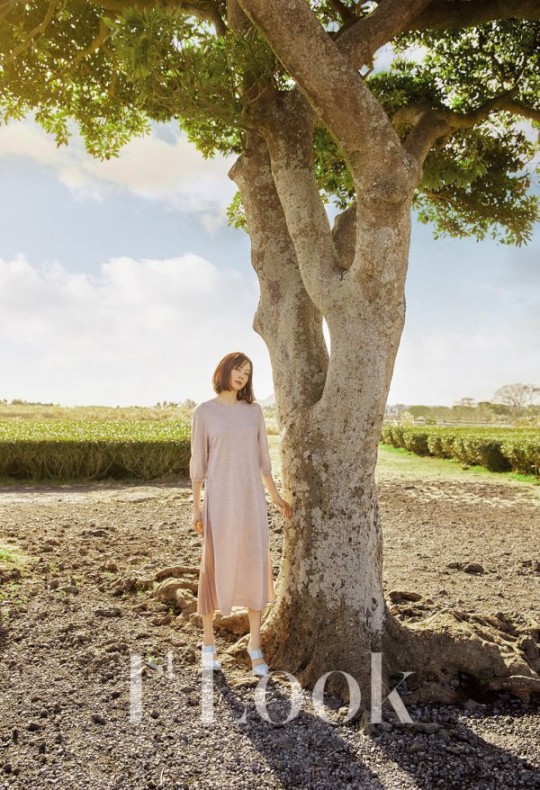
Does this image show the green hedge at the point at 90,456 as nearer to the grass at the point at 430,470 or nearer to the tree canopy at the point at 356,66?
the grass at the point at 430,470

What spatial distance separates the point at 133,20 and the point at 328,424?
2977 millimetres

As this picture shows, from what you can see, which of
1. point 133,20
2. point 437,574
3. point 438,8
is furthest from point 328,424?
point 438,8

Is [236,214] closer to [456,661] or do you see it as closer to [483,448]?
[456,661]

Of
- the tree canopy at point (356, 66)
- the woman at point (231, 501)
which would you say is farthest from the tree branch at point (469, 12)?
the woman at point (231, 501)

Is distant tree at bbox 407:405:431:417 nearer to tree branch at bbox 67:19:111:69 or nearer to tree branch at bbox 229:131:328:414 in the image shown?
tree branch at bbox 67:19:111:69

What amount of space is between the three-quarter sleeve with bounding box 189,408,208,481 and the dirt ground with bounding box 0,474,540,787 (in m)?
1.33

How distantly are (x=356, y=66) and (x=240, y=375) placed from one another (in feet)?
8.04

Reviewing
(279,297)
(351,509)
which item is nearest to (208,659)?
(351,509)

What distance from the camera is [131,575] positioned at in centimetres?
658

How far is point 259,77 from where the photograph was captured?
4844mm

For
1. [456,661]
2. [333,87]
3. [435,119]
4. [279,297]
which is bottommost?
[456,661]

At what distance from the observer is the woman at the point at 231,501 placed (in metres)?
4.39

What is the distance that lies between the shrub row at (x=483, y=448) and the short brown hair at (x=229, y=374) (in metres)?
13.3

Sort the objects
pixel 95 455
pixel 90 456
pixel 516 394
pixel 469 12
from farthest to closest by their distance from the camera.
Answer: pixel 516 394, pixel 95 455, pixel 90 456, pixel 469 12
